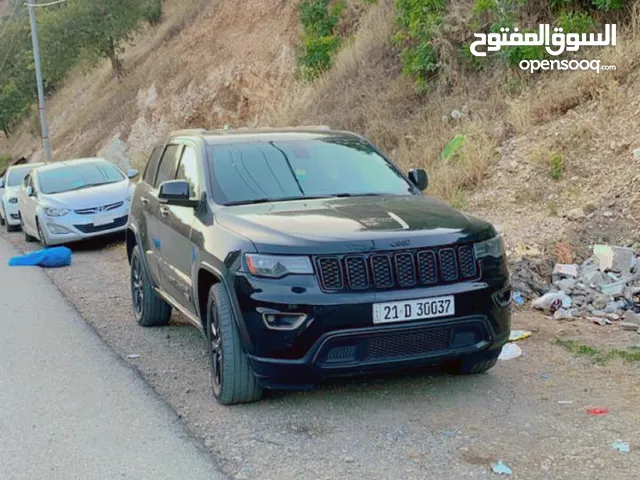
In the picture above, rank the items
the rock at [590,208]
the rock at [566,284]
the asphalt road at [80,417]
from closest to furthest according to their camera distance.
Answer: the asphalt road at [80,417] < the rock at [566,284] < the rock at [590,208]

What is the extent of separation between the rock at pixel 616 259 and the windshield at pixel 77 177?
31.6 ft

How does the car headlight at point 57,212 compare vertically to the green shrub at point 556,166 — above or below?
below

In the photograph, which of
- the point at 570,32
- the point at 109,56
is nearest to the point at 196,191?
the point at 570,32

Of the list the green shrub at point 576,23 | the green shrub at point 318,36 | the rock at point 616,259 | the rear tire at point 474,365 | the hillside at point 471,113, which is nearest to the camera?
the rear tire at point 474,365

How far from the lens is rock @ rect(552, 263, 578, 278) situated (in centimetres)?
799

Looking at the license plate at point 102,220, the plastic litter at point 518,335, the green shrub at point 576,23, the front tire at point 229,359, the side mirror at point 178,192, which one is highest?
the green shrub at point 576,23

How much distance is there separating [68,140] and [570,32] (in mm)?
28212

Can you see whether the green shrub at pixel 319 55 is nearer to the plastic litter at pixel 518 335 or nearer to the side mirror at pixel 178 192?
the plastic litter at pixel 518 335

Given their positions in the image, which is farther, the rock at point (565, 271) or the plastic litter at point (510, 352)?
the rock at point (565, 271)

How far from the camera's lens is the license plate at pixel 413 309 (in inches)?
182

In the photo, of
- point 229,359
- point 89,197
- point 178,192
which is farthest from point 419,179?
point 89,197

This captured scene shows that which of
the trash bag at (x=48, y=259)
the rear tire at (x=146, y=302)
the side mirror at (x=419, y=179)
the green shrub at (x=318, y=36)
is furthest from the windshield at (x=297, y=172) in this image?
the green shrub at (x=318, y=36)

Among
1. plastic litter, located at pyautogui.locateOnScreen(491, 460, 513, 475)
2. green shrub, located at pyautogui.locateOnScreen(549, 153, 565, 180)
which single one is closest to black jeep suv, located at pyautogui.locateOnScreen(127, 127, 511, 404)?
plastic litter, located at pyautogui.locateOnScreen(491, 460, 513, 475)

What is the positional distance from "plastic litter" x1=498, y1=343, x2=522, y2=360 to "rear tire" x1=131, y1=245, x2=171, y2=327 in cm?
319
